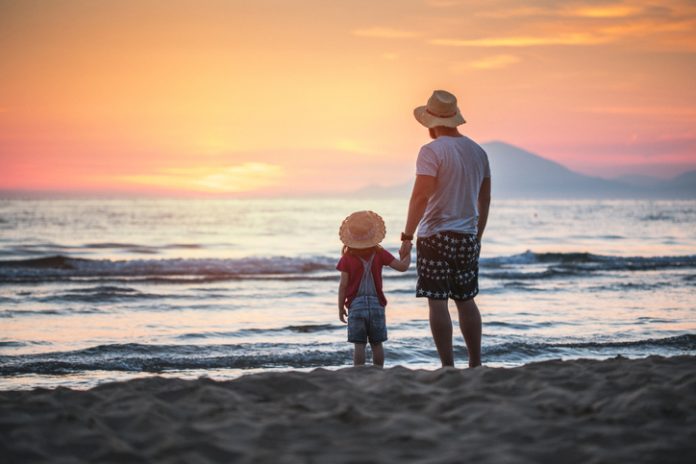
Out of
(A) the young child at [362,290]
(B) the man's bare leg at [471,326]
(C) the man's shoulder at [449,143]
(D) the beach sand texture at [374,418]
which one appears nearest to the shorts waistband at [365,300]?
(A) the young child at [362,290]

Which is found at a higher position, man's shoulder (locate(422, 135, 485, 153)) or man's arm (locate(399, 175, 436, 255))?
man's shoulder (locate(422, 135, 485, 153))

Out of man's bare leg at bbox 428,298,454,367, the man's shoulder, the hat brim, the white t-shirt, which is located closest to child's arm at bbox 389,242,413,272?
the white t-shirt

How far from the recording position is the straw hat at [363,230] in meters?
6.01

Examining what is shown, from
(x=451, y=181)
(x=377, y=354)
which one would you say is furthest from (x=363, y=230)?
(x=377, y=354)

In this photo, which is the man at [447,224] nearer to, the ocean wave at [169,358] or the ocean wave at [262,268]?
the ocean wave at [169,358]

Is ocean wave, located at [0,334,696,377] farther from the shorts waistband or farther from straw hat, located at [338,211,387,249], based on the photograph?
straw hat, located at [338,211,387,249]

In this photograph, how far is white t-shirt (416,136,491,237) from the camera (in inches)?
214

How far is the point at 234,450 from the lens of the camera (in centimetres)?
341

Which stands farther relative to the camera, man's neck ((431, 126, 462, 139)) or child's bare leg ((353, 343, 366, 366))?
child's bare leg ((353, 343, 366, 366))

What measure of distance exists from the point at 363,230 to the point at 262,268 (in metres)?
15.5

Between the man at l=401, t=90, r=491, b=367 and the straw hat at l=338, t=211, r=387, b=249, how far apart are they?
1.71 feet

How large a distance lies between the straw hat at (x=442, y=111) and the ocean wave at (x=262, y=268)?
12819 mm

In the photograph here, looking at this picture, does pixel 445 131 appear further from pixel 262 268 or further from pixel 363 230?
pixel 262 268

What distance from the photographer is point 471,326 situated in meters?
5.53
